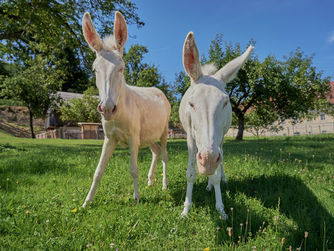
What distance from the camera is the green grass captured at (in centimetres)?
210

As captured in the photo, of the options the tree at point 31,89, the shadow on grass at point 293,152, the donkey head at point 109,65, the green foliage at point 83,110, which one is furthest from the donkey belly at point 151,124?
the green foliage at point 83,110

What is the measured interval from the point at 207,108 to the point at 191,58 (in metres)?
0.88

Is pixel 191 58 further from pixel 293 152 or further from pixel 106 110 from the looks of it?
pixel 293 152

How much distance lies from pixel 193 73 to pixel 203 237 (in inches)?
76.5

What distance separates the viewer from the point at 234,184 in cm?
377

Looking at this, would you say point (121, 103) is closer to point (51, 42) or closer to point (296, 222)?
point (296, 222)

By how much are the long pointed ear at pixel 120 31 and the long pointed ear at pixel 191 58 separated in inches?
39.2

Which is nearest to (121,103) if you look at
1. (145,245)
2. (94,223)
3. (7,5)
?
(94,223)

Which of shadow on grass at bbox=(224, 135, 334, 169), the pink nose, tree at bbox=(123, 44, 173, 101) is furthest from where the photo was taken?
tree at bbox=(123, 44, 173, 101)

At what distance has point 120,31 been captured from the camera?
3.05 m

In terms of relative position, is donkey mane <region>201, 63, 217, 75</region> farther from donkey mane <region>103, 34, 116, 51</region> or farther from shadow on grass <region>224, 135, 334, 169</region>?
shadow on grass <region>224, 135, 334, 169</region>

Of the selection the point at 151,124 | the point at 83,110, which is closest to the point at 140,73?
the point at 83,110

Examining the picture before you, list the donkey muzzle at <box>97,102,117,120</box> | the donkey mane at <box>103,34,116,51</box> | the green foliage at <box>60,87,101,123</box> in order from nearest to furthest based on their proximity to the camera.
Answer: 1. the donkey muzzle at <box>97,102,117,120</box>
2. the donkey mane at <box>103,34,116,51</box>
3. the green foliage at <box>60,87,101,123</box>

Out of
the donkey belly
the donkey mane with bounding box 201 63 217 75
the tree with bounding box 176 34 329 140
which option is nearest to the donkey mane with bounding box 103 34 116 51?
the donkey belly
